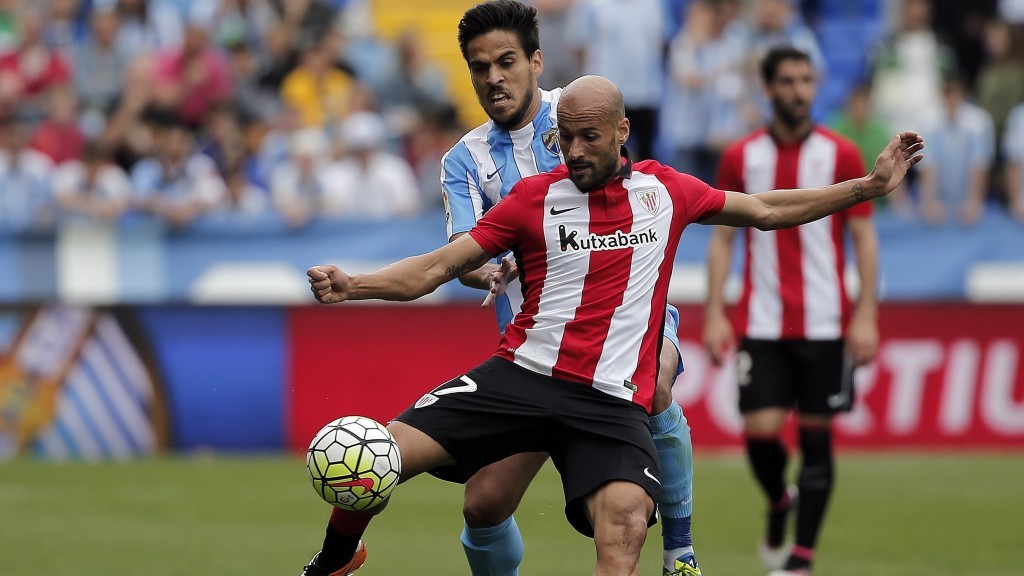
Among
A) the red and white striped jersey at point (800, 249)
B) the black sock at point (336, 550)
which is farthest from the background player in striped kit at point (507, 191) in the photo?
the red and white striped jersey at point (800, 249)

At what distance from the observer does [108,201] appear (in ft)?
48.3

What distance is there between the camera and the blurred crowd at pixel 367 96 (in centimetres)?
1491

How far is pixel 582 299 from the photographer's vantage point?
19.1 feet

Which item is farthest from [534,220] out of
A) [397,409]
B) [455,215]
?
[397,409]

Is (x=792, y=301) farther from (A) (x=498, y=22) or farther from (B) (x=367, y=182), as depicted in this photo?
(B) (x=367, y=182)

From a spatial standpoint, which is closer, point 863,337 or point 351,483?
point 351,483

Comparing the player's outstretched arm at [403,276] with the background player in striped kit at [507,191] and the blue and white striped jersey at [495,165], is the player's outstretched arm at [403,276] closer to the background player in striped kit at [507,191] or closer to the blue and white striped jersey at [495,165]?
the background player in striped kit at [507,191]

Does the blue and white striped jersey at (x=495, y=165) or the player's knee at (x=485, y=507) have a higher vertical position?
the blue and white striped jersey at (x=495, y=165)

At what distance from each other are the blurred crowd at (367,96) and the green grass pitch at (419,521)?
258 centimetres

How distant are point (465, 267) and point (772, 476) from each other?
3237 millimetres

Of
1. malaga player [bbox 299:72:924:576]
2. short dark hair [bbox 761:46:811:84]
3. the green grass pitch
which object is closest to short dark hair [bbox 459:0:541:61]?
malaga player [bbox 299:72:924:576]

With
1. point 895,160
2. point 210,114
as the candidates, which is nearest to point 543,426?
point 895,160

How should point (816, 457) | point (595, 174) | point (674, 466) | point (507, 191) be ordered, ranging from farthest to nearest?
point (816, 457) < point (674, 466) < point (507, 191) < point (595, 174)

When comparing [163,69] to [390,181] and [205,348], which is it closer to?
[390,181]
